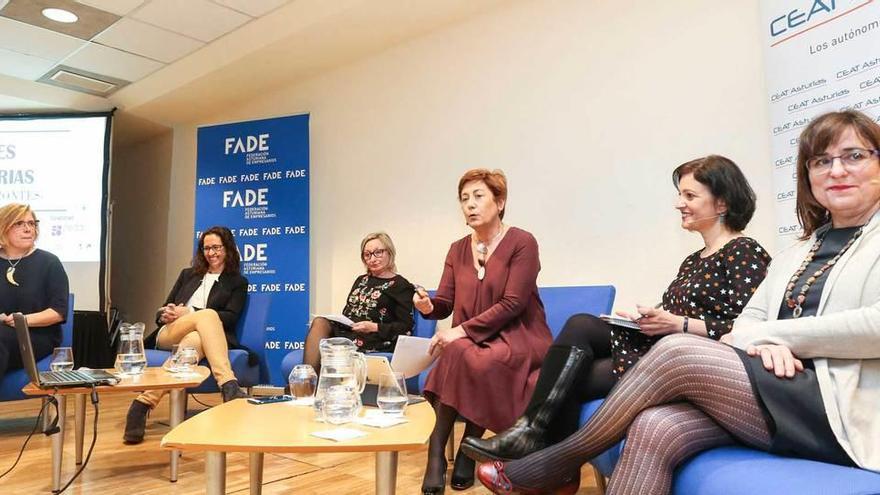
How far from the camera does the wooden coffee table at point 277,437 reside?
1241mm

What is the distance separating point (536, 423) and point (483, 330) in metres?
0.68

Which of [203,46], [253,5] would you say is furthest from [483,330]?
[203,46]

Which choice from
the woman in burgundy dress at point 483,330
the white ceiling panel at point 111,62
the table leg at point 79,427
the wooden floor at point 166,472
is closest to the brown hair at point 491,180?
the woman in burgundy dress at point 483,330

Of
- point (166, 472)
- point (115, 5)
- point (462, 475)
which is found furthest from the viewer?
point (115, 5)

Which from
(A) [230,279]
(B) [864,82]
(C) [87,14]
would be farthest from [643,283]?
(C) [87,14]

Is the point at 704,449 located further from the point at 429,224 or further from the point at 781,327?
the point at 429,224

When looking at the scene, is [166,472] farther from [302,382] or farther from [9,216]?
[9,216]

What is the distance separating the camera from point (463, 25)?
4.14 metres

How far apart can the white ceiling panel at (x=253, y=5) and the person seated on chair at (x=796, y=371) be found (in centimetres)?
370

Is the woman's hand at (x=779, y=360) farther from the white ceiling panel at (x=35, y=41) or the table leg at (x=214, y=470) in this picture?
the white ceiling panel at (x=35, y=41)

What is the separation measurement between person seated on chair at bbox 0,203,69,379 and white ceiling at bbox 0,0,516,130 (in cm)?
173

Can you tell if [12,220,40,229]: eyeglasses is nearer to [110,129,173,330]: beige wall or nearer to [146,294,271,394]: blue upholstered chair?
[146,294,271,394]: blue upholstered chair

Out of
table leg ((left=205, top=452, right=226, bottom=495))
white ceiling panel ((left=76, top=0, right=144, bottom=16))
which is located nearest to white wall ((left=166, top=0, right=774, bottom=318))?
white ceiling panel ((left=76, top=0, right=144, bottom=16))

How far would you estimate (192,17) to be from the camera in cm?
439
